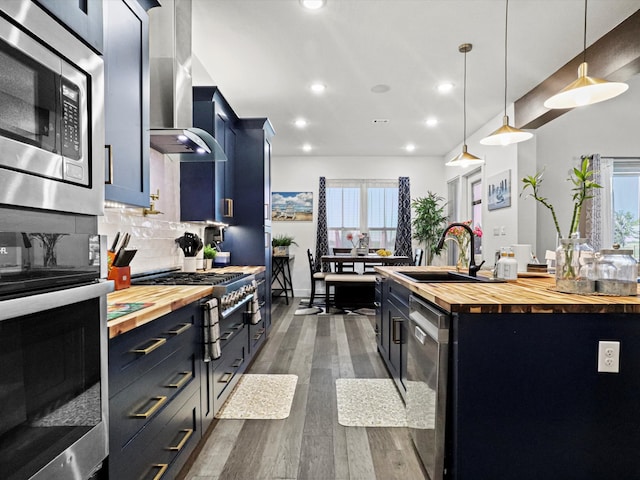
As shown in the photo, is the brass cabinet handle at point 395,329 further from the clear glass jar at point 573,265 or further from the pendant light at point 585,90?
the pendant light at point 585,90

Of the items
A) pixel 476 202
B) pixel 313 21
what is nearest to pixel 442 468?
pixel 313 21

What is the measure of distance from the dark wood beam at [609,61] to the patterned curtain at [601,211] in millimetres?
1557

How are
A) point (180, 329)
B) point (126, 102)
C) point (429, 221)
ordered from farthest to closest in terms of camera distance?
point (429, 221) → point (180, 329) → point (126, 102)

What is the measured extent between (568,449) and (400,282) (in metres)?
1.22

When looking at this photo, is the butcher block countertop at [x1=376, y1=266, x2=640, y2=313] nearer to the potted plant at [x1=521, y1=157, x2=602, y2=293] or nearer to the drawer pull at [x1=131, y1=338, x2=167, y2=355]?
the potted plant at [x1=521, y1=157, x2=602, y2=293]

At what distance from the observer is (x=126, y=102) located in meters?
1.57

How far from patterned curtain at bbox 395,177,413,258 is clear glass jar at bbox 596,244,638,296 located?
5724 millimetres

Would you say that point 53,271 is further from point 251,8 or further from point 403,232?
point 403,232

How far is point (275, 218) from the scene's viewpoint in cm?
754

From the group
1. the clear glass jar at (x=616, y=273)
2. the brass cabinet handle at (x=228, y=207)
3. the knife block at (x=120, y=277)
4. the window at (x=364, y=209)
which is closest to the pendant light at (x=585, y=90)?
the clear glass jar at (x=616, y=273)

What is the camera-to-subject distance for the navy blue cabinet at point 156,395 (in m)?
1.19

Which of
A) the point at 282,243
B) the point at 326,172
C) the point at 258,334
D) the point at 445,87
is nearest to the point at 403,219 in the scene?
the point at 326,172

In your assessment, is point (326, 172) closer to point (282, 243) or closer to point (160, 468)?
point (282, 243)

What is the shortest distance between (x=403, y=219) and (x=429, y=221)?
0.52 meters
